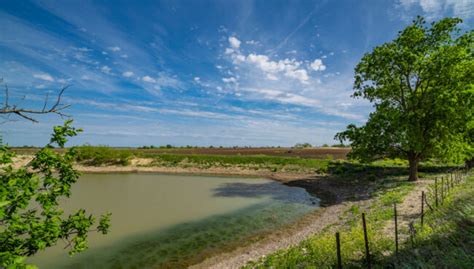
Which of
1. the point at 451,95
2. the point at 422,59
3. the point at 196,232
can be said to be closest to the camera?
→ the point at 196,232

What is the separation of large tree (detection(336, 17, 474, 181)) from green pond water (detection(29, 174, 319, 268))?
9.89 meters

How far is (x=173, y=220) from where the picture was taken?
64.0 feet

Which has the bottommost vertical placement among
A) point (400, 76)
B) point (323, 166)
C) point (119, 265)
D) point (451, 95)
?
point (119, 265)

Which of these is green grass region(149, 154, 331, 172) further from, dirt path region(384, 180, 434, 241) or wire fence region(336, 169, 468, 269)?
wire fence region(336, 169, 468, 269)

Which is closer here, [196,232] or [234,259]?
[234,259]

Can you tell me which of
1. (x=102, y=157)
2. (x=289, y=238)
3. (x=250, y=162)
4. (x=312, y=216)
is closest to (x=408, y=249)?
(x=289, y=238)

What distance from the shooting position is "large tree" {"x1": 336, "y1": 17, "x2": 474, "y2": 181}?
20.1m

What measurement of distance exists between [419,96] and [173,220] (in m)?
26.0

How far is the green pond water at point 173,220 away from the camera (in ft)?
42.4

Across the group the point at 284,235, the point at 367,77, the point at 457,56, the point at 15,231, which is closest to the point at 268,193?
the point at 284,235

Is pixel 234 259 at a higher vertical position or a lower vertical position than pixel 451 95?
lower

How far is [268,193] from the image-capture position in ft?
99.7

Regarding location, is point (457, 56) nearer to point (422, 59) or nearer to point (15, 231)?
point (422, 59)

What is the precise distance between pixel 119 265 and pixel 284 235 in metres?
9.68
